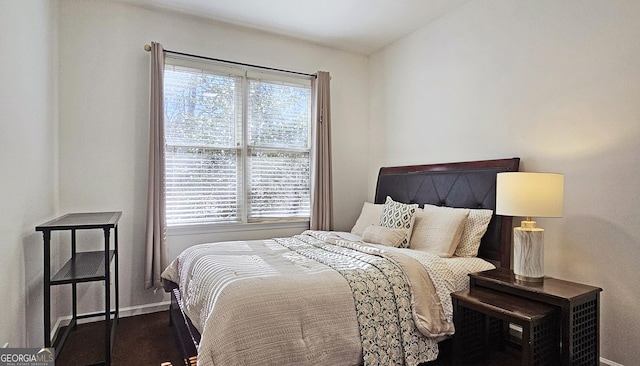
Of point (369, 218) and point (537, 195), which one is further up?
point (537, 195)

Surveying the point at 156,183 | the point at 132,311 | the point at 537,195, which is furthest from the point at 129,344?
the point at 537,195

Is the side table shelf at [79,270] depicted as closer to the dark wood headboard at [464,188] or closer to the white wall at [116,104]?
the white wall at [116,104]

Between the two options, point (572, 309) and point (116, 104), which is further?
point (116, 104)

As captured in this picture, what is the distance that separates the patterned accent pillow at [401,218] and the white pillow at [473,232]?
389mm

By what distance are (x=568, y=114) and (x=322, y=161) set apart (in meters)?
2.29

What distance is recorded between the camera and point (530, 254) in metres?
2.09

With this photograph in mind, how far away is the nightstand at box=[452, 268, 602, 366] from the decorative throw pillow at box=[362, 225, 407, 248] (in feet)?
2.56

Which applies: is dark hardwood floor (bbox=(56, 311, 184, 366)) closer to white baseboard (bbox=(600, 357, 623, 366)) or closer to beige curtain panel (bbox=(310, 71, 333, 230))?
beige curtain panel (bbox=(310, 71, 333, 230))

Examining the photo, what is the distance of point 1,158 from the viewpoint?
1688mm

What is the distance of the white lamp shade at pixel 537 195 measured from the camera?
2.04m

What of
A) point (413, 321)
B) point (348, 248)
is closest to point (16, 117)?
point (348, 248)

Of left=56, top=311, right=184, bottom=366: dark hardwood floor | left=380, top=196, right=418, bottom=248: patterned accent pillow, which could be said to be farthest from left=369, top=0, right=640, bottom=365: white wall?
left=56, top=311, right=184, bottom=366: dark hardwood floor

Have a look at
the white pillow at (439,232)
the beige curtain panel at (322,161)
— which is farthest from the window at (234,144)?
the white pillow at (439,232)

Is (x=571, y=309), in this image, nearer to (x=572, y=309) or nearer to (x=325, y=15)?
(x=572, y=309)
